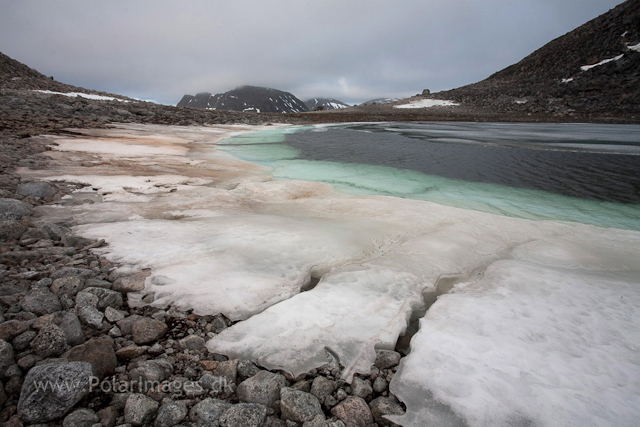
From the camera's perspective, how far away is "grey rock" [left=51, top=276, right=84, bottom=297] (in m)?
2.87

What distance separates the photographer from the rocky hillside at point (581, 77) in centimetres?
4694

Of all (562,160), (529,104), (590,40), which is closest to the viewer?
(562,160)

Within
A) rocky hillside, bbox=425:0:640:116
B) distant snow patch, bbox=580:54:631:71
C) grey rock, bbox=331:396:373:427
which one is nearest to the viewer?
grey rock, bbox=331:396:373:427

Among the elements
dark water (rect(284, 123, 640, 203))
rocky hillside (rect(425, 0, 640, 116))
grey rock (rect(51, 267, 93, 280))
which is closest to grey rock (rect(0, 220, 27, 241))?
grey rock (rect(51, 267, 93, 280))

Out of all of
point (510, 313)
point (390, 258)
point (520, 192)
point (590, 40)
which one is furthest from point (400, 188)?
point (590, 40)

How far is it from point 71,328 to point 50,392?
2.34 ft

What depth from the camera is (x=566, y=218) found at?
684cm

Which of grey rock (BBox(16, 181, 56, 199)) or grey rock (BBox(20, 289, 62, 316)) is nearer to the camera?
grey rock (BBox(20, 289, 62, 316))

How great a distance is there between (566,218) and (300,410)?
7.60 metres

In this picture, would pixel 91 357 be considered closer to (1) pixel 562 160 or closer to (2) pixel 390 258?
(2) pixel 390 258

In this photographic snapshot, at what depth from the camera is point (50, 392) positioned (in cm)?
185

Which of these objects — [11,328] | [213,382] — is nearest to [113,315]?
[11,328]

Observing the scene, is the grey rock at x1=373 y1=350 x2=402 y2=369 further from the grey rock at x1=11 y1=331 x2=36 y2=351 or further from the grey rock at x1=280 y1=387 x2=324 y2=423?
the grey rock at x1=11 y1=331 x2=36 y2=351

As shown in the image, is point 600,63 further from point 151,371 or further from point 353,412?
point 151,371
